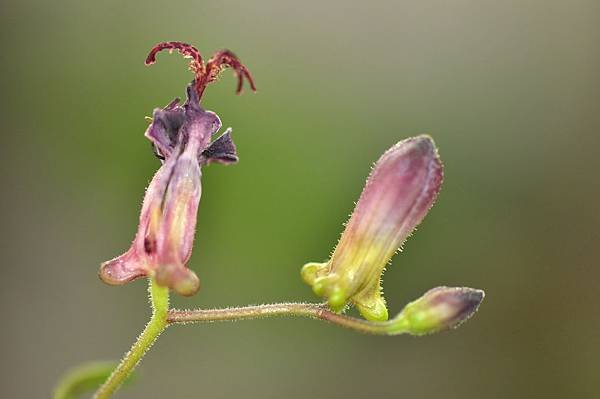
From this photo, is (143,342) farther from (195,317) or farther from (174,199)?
(174,199)

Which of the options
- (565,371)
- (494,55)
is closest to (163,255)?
(565,371)

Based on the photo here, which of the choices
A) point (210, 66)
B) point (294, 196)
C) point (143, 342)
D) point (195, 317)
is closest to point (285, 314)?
point (195, 317)

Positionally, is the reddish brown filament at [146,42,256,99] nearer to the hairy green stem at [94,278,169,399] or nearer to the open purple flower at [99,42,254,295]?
the open purple flower at [99,42,254,295]

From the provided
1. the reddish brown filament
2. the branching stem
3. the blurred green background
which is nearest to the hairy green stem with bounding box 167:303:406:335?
the branching stem

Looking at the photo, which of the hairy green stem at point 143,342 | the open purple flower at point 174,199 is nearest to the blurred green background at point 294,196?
the open purple flower at point 174,199

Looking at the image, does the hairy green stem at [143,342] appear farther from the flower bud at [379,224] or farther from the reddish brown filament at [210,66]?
the reddish brown filament at [210,66]

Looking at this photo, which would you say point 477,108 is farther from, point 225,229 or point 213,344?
point 213,344
